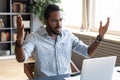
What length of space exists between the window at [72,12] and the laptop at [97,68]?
3.69m

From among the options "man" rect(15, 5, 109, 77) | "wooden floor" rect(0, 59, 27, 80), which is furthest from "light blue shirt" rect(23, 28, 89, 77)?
"wooden floor" rect(0, 59, 27, 80)

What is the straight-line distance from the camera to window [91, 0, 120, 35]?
4216 mm

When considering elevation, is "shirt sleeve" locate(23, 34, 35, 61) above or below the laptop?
above

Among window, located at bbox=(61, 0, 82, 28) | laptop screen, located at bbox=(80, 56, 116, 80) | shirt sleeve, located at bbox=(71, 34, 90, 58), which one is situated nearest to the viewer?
laptop screen, located at bbox=(80, 56, 116, 80)

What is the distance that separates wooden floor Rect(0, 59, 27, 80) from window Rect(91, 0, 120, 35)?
1.82 meters

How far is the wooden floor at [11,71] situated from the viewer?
4.27 meters

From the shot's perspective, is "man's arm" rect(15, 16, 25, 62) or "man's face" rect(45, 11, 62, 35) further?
"man's face" rect(45, 11, 62, 35)

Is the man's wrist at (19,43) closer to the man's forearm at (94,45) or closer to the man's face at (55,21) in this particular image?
the man's face at (55,21)

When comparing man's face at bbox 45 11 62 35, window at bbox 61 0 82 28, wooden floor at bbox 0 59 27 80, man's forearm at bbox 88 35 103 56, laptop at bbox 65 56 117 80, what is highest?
window at bbox 61 0 82 28

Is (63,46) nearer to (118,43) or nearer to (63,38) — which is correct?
(63,38)

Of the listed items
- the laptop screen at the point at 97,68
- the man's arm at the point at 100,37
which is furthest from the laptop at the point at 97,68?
the man's arm at the point at 100,37

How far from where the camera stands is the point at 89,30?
4805mm

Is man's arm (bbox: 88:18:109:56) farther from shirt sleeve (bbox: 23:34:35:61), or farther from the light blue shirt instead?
shirt sleeve (bbox: 23:34:35:61)

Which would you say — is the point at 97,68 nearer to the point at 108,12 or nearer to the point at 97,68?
the point at 97,68
